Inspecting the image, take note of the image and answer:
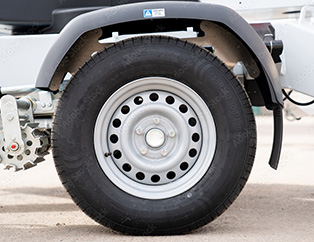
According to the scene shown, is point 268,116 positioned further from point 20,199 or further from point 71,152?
point 71,152

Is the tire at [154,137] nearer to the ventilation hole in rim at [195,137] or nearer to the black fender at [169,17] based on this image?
the ventilation hole in rim at [195,137]

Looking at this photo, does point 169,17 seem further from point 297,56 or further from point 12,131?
point 12,131

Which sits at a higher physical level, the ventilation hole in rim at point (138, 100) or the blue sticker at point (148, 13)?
the blue sticker at point (148, 13)

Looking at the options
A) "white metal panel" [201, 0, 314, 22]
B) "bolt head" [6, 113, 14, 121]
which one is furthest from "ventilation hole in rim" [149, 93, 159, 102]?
"white metal panel" [201, 0, 314, 22]

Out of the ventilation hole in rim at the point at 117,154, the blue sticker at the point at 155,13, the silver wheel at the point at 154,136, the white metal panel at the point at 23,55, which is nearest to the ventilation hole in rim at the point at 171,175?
the silver wheel at the point at 154,136

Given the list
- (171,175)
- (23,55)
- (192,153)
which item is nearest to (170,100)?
(192,153)

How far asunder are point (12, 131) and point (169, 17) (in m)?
1.27

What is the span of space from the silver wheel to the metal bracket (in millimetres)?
614

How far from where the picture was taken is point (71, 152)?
3221 mm

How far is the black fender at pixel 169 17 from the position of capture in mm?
3256

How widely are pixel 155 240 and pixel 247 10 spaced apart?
201 cm

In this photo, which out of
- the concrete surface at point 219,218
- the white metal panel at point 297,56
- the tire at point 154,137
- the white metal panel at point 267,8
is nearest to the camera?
the tire at point 154,137

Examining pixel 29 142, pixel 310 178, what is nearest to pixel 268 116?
pixel 310 178

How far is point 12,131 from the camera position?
3.56m
